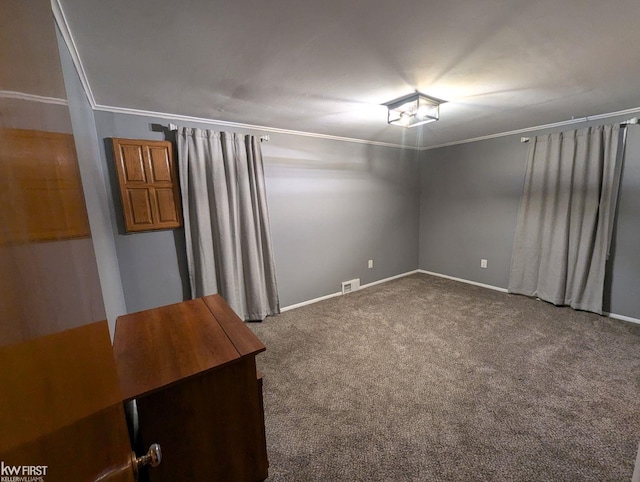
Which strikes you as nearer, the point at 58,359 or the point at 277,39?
the point at 58,359

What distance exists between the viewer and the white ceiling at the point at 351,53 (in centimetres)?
116

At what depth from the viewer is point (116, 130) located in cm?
233

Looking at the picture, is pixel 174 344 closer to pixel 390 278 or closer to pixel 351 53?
pixel 351 53

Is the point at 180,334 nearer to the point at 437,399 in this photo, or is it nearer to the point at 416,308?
the point at 437,399

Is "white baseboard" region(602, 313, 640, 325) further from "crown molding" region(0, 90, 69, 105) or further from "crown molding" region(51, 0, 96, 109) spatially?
"crown molding" region(51, 0, 96, 109)

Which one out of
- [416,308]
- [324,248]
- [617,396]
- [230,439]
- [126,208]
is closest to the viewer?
[230,439]

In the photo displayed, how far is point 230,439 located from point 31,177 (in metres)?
1.30

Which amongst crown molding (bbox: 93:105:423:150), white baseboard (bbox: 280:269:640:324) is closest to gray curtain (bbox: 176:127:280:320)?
crown molding (bbox: 93:105:423:150)

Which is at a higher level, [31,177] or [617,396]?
[31,177]

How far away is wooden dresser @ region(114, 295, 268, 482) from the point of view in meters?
1.07

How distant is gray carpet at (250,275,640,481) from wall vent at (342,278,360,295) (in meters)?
0.75

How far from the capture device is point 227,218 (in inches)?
111

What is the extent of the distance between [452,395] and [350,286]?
7.12 feet

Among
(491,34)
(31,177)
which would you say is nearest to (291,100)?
(491,34)
